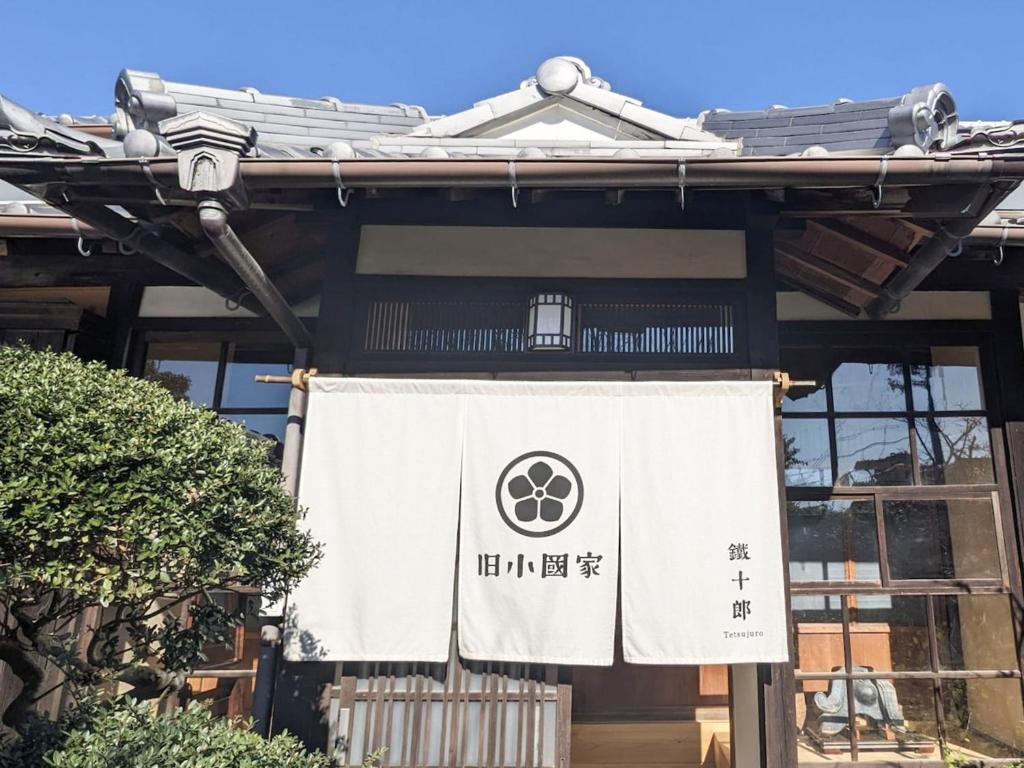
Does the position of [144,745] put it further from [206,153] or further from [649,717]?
[649,717]

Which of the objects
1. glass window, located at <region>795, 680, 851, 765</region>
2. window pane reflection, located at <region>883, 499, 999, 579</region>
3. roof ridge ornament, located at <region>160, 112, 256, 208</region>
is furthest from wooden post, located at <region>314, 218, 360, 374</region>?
window pane reflection, located at <region>883, 499, 999, 579</region>

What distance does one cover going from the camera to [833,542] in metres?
5.47

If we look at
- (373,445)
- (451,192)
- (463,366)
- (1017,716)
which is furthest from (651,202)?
(1017,716)

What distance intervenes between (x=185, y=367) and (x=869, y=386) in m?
5.47

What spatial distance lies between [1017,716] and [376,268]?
5.42 metres

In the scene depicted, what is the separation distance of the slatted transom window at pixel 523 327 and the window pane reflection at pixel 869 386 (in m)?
1.62

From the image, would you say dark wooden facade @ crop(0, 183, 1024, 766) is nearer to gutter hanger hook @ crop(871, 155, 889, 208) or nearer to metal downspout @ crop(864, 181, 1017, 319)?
metal downspout @ crop(864, 181, 1017, 319)

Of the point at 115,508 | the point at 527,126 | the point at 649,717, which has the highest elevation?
the point at 527,126

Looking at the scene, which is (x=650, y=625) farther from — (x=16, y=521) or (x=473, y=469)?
(x=16, y=521)

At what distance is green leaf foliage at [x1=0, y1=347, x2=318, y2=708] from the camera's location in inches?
107

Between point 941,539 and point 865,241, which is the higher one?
point 865,241

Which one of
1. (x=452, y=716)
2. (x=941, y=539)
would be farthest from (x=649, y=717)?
(x=452, y=716)

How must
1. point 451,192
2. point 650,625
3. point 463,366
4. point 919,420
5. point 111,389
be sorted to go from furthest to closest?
point 919,420 < point 463,366 < point 451,192 < point 650,625 < point 111,389

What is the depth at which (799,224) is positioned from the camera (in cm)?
481
